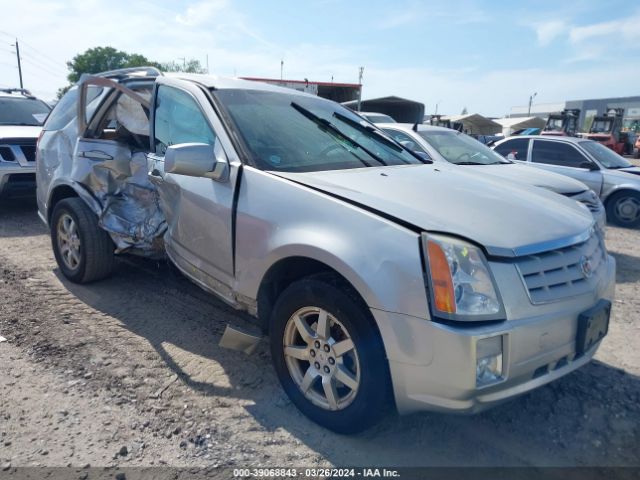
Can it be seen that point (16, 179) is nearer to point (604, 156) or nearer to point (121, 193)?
point (121, 193)

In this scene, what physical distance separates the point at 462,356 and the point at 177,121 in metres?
2.58

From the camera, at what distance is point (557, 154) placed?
339 inches

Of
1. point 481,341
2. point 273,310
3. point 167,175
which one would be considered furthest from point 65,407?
point 481,341

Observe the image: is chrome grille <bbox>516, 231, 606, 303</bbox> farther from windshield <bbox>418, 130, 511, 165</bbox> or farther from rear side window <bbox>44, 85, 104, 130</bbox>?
windshield <bbox>418, 130, 511, 165</bbox>

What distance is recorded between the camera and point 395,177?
286cm

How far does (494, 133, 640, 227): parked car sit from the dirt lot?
5.02 meters

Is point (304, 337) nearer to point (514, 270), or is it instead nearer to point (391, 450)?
point (391, 450)

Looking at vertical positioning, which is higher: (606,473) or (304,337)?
(304,337)

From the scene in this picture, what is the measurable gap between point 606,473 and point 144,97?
4.07m

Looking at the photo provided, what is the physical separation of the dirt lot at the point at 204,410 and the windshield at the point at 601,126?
26.6m

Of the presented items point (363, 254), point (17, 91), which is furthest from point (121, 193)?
point (17, 91)

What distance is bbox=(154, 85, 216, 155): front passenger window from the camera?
322 centimetres

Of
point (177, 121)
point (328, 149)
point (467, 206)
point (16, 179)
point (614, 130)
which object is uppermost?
point (614, 130)

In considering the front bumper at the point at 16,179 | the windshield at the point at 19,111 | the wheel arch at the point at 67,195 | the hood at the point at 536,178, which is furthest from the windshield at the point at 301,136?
the windshield at the point at 19,111
